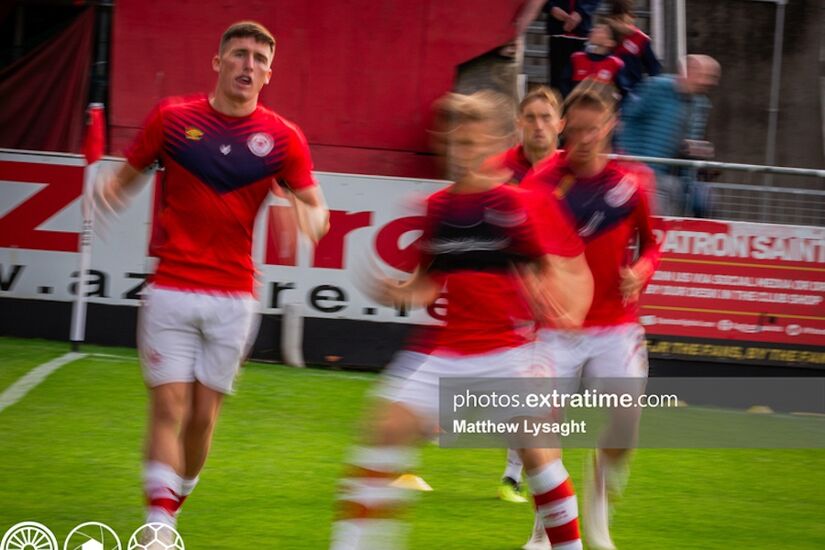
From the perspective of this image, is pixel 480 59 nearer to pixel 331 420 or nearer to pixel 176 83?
pixel 176 83

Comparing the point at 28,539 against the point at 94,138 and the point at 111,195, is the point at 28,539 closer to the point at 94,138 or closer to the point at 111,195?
the point at 111,195

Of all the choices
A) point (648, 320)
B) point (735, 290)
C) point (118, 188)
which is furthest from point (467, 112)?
point (735, 290)

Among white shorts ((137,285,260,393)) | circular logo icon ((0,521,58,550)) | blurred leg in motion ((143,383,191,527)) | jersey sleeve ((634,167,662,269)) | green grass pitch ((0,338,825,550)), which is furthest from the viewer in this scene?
green grass pitch ((0,338,825,550))

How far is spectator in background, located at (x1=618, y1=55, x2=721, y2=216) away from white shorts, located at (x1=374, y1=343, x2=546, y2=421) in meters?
7.31

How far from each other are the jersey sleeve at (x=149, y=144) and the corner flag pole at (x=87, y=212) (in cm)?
540

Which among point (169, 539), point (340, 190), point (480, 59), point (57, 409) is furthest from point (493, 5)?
point (169, 539)

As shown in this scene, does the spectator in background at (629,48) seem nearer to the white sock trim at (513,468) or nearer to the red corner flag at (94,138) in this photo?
the red corner flag at (94,138)

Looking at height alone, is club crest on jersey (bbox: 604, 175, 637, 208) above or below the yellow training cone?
above

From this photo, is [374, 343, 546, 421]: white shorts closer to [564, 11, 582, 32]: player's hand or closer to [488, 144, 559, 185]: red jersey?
[488, 144, 559, 185]: red jersey

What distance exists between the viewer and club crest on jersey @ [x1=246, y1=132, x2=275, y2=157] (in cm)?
654

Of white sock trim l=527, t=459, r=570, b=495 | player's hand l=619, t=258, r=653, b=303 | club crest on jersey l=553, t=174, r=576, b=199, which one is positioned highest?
club crest on jersey l=553, t=174, r=576, b=199

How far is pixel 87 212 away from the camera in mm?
11992

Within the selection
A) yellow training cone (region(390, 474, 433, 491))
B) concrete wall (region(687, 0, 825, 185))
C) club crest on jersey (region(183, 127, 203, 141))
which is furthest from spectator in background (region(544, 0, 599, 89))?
club crest on jersey (region(183, 127, 203, 141))

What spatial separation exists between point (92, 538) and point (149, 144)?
199 centimetres
